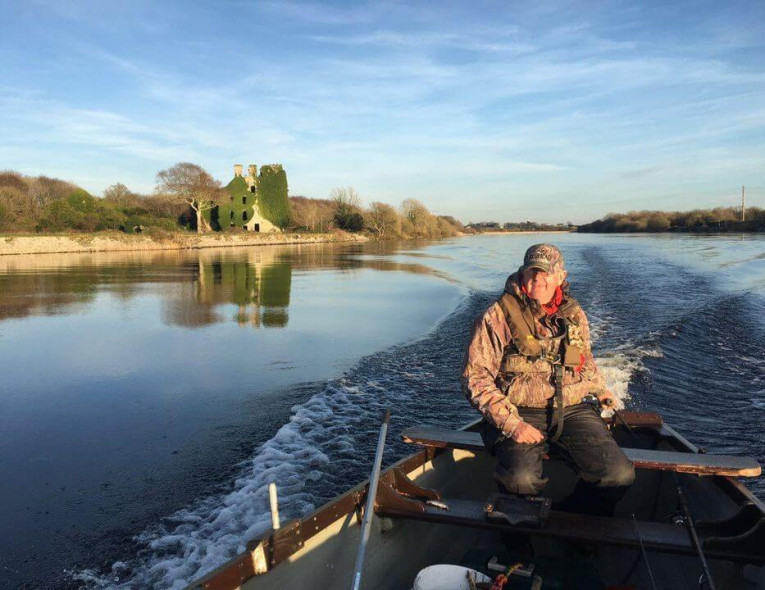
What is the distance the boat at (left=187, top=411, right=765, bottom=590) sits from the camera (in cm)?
253

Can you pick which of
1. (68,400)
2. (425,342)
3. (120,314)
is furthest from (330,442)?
(120,314)

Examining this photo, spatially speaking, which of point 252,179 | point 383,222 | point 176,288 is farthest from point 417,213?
point 176,288

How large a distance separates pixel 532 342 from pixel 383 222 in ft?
221

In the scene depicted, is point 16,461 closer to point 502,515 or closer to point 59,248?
point 502,515

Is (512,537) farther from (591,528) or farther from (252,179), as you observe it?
(252,179)

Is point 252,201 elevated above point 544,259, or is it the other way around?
point 252,201

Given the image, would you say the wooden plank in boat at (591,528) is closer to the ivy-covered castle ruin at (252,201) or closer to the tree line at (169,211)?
the tree line at (169,211)

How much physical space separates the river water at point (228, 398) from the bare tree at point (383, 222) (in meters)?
54.4

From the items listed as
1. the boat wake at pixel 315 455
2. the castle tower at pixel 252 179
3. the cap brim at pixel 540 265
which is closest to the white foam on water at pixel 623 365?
the boat wake at pixel 315 455

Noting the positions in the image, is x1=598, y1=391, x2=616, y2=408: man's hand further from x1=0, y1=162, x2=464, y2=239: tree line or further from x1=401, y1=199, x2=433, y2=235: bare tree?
x1=401, y1=199, x2=433, y2=235: bare tree

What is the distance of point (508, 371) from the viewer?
Result: 342cm

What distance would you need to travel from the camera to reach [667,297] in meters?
14.6

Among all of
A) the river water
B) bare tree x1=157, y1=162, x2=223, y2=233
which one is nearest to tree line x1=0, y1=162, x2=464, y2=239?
bare tree x1=157, y1=162, x2=223, y2=233

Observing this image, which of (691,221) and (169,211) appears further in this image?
(691,221)
